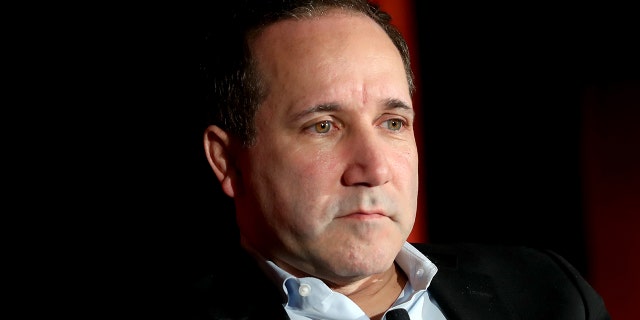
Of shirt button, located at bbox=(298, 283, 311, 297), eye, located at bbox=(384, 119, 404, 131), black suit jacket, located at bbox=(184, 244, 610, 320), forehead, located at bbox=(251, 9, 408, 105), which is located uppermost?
forehead, located at bbox=(251, 9, 408, 105)

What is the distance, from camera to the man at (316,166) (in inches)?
57.6

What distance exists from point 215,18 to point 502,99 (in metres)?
0.99

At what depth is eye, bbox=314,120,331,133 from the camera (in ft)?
4.94

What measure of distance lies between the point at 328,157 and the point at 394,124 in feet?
0.74

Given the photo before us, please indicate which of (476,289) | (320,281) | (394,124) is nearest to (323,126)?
(394,124)

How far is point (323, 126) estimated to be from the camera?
151 cm

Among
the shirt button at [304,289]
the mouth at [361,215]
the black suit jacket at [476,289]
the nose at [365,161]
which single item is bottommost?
the black suit jacket at [476,289]

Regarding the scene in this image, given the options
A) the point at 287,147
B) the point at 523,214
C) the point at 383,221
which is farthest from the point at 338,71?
the point at 523,214

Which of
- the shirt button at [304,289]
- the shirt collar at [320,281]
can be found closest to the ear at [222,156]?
the shirt collar at [320,281]

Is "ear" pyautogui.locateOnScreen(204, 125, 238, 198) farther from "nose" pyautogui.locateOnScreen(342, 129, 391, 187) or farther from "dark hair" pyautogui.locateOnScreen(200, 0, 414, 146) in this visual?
"nose" pyautogui.locateOnScreen(342, 129, 391, 187)

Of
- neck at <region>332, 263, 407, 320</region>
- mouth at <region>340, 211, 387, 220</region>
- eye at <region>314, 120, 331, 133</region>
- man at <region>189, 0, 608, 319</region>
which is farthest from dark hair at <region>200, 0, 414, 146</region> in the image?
neck at <region>332, 263, 407, 320</region>

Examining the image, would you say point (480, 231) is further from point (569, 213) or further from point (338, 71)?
point (338, 71)

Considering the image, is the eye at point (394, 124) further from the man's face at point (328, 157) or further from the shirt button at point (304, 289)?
the shirt button at point (304, 289)

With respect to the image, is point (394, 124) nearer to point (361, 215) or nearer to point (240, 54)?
point (361, 215)
